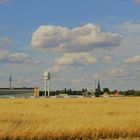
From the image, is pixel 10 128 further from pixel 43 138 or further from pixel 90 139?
pixel 90 139

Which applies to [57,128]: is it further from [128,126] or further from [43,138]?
[128,126]

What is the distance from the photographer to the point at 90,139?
83.6 feet

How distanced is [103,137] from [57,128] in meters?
2.51

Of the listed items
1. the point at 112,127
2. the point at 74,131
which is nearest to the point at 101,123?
the point at 112,127

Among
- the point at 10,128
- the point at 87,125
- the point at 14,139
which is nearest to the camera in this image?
the point at 14,139

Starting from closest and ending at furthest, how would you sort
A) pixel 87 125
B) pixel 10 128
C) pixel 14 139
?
pixel 14 139
pixel 10 128
pixel 87 125

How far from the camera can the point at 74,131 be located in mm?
26234

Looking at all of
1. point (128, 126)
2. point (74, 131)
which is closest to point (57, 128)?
point (74, 131)

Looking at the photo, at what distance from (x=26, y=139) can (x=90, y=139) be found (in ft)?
11.3

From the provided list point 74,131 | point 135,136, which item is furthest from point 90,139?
point 135,136

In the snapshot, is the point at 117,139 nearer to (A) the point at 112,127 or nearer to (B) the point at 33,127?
(A) the point at 112,127

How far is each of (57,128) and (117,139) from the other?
10.7 feet

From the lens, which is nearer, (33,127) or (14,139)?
(14,139)

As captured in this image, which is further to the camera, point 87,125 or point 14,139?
point 87,125
